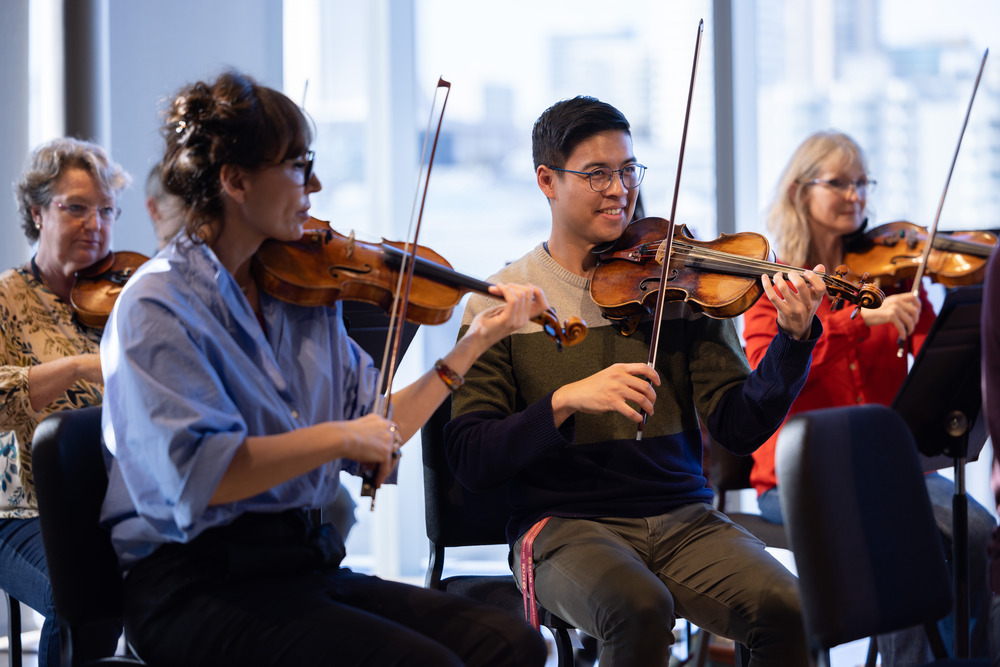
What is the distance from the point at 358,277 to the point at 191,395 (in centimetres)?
38

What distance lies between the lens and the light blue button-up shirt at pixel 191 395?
113 centimetres

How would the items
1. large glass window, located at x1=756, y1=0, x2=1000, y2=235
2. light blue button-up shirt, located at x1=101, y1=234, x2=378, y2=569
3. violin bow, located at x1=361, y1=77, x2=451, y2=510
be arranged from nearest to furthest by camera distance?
light blue button-up shirt, located at x1=101, y1=234, x2=378, y2=569
violin bow, located at x1=361, y1=77, x2=451, y2=510
large glass window, located at x1=756, y1=0, x2=1000, y2=235

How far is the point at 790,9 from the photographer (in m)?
3.19

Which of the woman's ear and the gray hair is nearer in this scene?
the gray hair

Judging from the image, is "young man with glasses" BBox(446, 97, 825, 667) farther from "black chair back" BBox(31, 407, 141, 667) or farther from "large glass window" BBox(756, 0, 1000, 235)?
"large glass window" BBox(756, 0, 1000, 235)

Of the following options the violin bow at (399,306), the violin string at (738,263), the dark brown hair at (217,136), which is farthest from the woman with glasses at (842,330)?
the dark brown hair at (217,136)

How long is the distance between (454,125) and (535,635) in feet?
7.91

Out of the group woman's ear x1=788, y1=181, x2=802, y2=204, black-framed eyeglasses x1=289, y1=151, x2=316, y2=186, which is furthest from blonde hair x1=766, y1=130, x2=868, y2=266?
black-framed eyeglasses x1=289, y1=151, x2=316, y2=186

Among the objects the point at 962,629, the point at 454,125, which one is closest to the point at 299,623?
the point at 962,629

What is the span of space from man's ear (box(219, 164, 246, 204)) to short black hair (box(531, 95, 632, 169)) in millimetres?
675

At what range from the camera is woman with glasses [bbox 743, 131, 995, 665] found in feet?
6.70

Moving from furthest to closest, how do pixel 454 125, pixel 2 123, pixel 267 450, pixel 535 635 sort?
A: 1. pixel 454 125
2. pixel 2 123
3. pixel 535 635
4. pixel 267 450

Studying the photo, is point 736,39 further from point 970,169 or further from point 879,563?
point 879,563

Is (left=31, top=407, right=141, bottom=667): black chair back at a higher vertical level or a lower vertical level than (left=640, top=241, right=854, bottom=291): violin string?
lower
